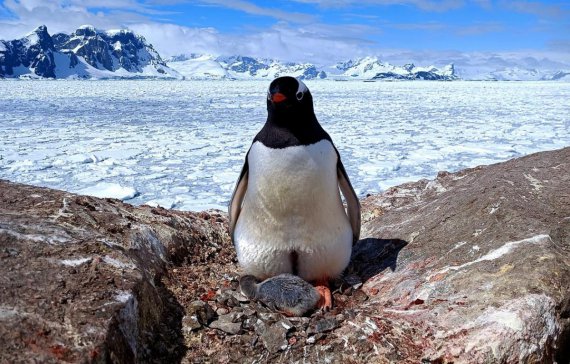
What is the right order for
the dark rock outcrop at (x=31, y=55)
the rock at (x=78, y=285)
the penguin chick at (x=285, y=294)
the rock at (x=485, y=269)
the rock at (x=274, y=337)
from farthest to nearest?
1. the dark rock outcrop at (x=31, y=55)
2. the penguin chick at (x=285, y=294)
3. the rock at (x=274, y=337)
4. the rock at (x=485, y=269)
5. the rock at (x=78, y=285)

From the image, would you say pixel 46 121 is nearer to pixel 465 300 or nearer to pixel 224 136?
pixel 224 136

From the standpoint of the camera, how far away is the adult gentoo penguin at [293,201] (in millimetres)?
3381

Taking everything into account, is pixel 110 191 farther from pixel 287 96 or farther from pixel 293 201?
pixel 287 96

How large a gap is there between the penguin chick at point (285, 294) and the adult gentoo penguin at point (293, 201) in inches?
5.3

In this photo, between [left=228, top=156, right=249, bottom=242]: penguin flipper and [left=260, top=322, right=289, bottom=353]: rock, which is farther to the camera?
[left=228, top=156, right=249, bottom=242]: penguin flipper

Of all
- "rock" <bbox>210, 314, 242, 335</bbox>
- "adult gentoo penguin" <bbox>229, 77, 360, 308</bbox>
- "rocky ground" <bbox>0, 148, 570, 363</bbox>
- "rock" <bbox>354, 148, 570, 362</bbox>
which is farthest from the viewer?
"adult gentoo penguin" <bbox>229, 77, 360, 308</bbox>

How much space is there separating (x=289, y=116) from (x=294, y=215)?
0.66 meters

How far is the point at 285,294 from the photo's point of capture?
10.5 feet

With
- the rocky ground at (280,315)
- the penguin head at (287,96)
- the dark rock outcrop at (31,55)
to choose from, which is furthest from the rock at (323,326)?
the dark rock outcrop at (31,55)

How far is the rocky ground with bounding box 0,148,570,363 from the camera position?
237cm

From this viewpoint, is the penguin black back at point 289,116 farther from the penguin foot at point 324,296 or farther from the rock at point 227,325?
the rock at point 227,325

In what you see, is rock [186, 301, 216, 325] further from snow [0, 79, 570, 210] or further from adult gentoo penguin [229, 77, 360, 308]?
snow [0, 79, 570, 210]

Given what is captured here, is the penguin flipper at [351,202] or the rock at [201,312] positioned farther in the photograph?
the penguin flipper at [351,202]

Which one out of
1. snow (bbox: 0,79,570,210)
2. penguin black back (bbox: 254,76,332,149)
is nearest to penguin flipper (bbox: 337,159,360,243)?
penguin black back (bbox: 254,76,332,149)
